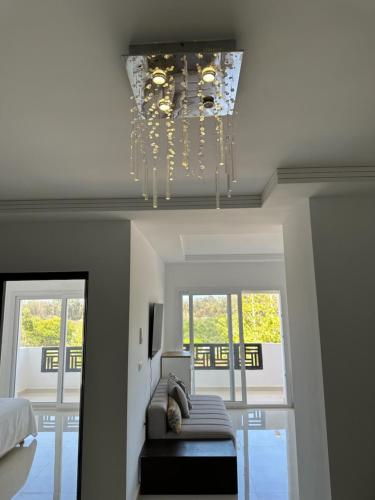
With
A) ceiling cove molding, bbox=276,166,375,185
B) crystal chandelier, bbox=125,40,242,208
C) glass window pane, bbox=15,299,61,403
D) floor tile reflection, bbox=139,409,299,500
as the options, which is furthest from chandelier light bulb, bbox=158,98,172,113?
glass window pane, bbox=15,299,61,403

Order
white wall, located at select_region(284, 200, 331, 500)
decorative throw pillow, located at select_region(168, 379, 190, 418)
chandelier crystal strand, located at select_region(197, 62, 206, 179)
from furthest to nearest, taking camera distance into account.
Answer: decorative throw pillow, located at select_region(168, 379, 190, 418)
white wall, located at select_region(284, 200, 331, 500)
chandelier crystal strand, located at select_region(197, 62, 206, 179)

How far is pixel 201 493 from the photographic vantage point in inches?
132

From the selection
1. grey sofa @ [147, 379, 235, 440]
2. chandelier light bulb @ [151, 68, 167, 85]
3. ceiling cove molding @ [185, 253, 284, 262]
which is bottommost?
grey sofa @ [147, 379, 235, 440]

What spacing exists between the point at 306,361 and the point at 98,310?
75.6 inches

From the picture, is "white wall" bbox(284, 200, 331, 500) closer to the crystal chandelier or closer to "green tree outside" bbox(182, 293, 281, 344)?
the crystal chandelier

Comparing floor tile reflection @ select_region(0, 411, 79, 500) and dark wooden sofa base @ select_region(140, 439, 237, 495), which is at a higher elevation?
dark wooden sofa base @ select_region(140, 439, 237, 495)

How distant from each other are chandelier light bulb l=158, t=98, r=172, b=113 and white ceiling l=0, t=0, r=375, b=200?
169 mm

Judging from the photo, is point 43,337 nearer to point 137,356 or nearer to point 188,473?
point 137,356

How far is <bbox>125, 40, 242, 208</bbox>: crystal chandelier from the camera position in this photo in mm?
1294

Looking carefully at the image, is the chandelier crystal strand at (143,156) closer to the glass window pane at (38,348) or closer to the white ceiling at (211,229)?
the white ceiling at (211,229)

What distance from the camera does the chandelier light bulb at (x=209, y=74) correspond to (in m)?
1.34

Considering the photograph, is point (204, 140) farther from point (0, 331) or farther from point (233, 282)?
point (233, 282)

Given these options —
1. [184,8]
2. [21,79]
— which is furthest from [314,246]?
[21,79]

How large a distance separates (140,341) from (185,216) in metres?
1.54
